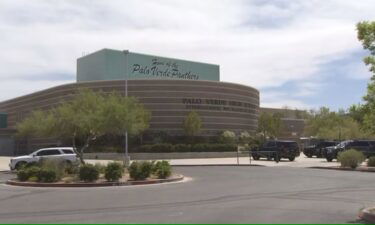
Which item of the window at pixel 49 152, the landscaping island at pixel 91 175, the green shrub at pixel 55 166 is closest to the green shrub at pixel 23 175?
the landscaping island at pixel 91 175

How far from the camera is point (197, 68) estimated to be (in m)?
94.9

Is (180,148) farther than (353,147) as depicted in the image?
Yes

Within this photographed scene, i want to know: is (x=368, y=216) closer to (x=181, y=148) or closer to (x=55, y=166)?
(x=55, y=166)

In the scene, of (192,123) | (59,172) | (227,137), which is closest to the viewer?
(59,172)

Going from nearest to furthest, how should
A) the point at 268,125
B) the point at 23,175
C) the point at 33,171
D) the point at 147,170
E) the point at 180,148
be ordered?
1. the point at 147,170
2. the point at 33,171
3. the point at 23,175
4. the point at 180,148
5. the point at 268,125

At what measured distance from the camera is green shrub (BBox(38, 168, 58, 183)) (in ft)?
80.1

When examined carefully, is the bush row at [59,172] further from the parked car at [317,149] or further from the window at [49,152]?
the parked car at [317,149]

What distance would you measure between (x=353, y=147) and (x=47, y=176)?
30.7 metres

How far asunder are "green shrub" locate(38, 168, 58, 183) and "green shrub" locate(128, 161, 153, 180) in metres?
3.33

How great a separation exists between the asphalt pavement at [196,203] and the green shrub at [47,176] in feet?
4.63

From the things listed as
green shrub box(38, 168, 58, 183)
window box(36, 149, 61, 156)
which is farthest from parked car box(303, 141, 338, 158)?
green shrub box(38, 168, 58, 183)

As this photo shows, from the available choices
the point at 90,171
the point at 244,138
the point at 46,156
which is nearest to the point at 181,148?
the point at 244,138

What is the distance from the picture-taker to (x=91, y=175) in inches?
949

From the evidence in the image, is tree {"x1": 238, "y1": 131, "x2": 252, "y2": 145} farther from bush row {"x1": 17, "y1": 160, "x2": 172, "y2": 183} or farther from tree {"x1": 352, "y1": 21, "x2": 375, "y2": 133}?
tree {"x1": 352, "y1": 21, "x2": 375, "y2": 133}
